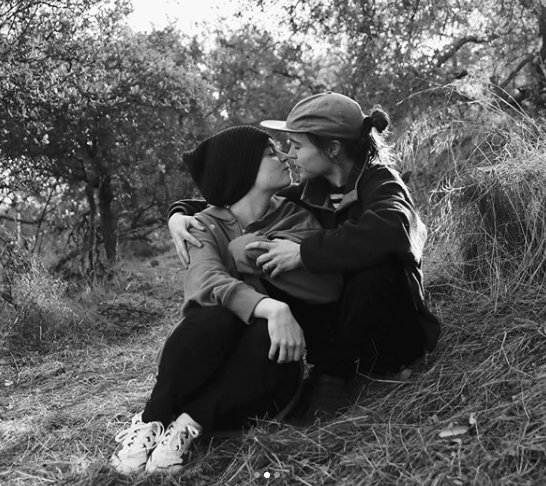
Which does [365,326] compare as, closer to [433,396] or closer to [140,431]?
[433,396]

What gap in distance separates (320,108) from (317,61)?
9.07m

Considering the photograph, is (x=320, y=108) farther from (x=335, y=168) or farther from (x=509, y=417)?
(x=509, y=417)

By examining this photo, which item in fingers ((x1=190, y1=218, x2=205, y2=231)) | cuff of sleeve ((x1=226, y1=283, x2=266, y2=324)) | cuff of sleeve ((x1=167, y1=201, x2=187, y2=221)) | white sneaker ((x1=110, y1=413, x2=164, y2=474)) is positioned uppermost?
fingers ((x1=190, y1=218, x2=205, y2=231))

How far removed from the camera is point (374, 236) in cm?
240

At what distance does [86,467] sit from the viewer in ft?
8.43

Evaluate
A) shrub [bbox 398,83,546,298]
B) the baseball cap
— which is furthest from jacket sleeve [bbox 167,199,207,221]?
shrub [bbox 398,83,546,298]

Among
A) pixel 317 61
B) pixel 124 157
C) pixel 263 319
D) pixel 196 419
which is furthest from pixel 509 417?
pixel 317 61

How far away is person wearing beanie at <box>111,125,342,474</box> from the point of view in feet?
7.93

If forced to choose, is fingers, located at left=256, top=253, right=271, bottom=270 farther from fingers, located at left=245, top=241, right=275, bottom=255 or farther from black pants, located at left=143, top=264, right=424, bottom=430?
black pants, located at left=143, top=264, right=424, bottom=430

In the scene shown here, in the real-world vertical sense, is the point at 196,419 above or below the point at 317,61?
below

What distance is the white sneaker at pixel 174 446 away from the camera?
2.39 m

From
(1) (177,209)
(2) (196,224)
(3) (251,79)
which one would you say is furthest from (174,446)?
(3) (251,79)

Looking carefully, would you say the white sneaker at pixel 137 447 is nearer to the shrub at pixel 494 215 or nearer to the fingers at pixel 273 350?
the fingers at pixel 273 350

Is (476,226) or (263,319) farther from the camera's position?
(476,226)
